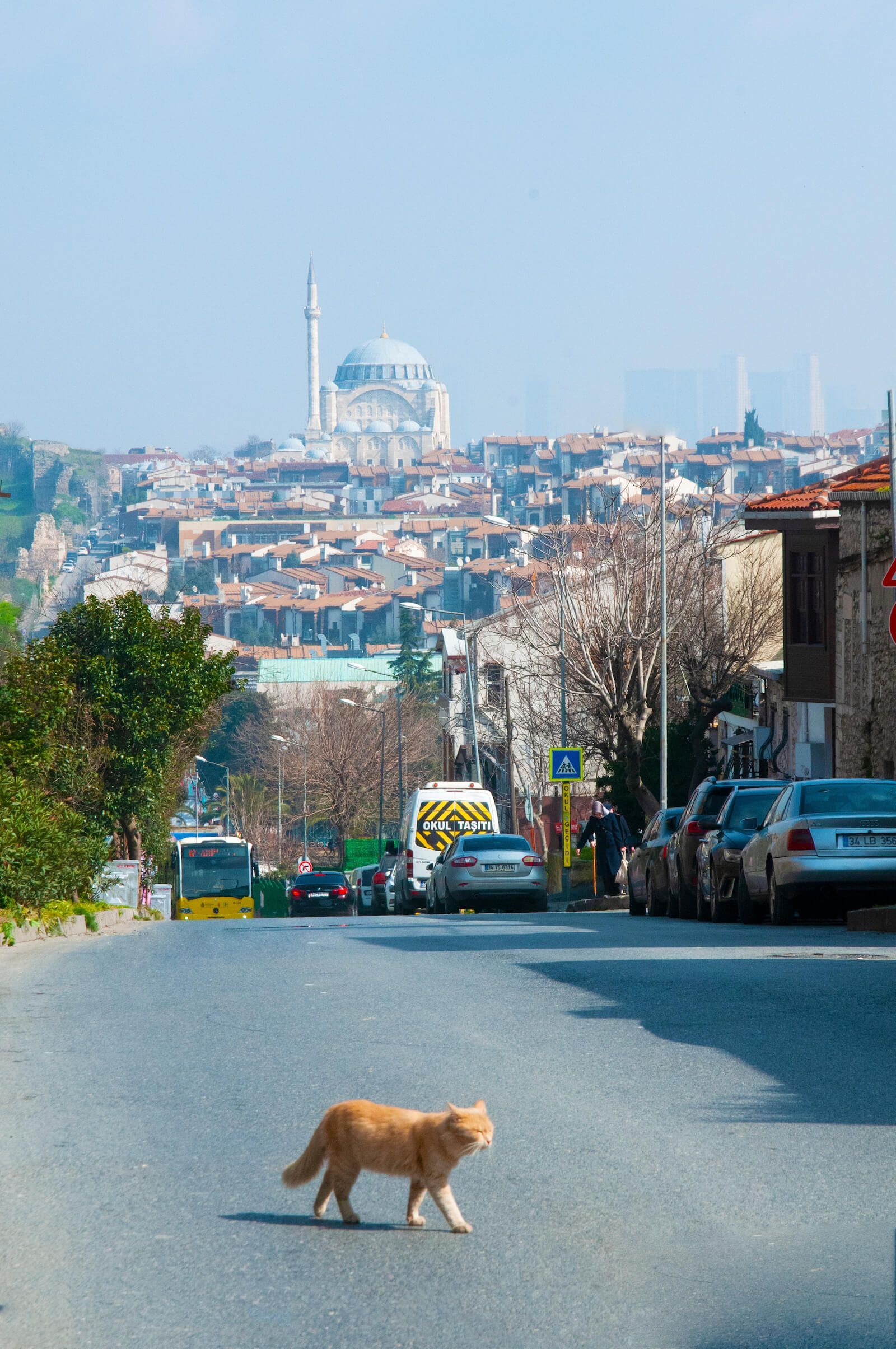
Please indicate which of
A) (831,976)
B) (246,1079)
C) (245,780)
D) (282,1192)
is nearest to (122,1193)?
(282,1192)

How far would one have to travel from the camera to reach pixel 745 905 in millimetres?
20484

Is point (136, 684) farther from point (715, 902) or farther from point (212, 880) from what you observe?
point (715, 902)

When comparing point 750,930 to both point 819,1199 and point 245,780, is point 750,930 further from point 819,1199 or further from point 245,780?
point 245,780

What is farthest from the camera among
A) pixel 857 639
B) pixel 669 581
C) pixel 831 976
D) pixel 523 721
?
pixel 523 721

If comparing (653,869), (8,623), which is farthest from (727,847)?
(8,623)

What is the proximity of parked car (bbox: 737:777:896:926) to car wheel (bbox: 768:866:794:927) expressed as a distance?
0.04ft

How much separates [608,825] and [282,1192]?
26313 millimetres

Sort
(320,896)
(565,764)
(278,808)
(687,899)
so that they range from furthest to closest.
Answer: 1. (278,808)
2. (320,896)
3. (565,764)
4. (687,899)

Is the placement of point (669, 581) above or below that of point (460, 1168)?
above

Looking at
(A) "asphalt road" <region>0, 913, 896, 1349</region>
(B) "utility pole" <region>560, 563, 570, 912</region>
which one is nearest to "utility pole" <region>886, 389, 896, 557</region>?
(A) "asphalt road" <region>0, 913, 896, 1349</region>

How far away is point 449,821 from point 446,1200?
29768 millimetres

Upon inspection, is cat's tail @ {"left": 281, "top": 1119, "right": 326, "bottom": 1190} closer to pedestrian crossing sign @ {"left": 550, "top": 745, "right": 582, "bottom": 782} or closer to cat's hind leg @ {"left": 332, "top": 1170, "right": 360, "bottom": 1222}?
cat's hind leg @ {"left": 332, "top": 1170, "right": 360, "bottom": 1222}

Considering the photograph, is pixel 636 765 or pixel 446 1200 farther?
pixel 636 765

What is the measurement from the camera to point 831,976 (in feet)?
42.0
